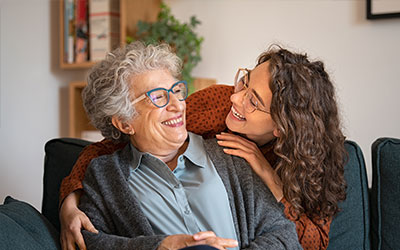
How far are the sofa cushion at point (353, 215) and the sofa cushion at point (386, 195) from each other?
34mm

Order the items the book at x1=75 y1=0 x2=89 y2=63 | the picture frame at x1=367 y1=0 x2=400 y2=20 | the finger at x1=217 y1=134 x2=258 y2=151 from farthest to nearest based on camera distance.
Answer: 1. the book at x1=75 y1=0 x2=89 y2=63
2. the picture frame at x1=367 y1=0 x2=400 y2=20
3. the finger at x1=217 y1=134 x2=258 y2=151

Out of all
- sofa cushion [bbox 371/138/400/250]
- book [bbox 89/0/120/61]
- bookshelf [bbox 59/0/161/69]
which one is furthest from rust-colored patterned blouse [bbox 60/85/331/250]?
book [bbox 89/0/120/61]

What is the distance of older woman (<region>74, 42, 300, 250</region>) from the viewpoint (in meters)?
1.47

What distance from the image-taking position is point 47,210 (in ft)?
6.27

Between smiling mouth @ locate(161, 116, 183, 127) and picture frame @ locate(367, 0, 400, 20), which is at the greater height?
picture frame @ locate(367, 0, 400, 20)

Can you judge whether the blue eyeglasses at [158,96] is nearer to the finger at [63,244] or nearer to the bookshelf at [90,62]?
the finger at [63,244]

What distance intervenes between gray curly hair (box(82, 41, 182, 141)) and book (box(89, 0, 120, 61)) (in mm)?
1548

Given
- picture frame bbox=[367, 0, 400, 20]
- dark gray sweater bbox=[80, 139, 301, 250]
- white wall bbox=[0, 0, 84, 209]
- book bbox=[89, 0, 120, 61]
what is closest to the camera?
dark gray sweater bbox=[80, 139, 301, 250]

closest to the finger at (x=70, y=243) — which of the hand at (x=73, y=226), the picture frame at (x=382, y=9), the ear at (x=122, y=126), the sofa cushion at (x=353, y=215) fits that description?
the hand at (x=73, y=226)

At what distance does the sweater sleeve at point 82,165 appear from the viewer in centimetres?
158

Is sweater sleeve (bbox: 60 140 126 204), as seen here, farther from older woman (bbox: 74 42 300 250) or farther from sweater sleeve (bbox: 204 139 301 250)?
sweater sleeve (bbox: 204 139 301 250)

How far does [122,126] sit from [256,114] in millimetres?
474

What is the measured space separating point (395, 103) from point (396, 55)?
26 centimetres

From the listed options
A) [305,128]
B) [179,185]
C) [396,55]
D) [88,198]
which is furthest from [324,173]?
[396,55]
